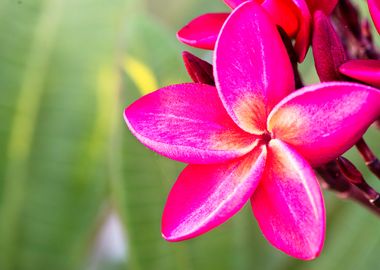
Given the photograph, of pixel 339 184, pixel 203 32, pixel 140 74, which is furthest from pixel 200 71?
pixel 140 74

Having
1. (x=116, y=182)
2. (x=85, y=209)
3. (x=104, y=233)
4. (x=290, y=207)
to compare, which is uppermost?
(x=290, y=207)

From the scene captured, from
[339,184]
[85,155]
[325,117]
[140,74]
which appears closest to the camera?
[325,117]

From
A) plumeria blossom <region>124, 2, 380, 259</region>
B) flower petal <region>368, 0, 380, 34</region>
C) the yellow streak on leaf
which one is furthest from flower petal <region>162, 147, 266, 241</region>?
the yellow streak on leaf

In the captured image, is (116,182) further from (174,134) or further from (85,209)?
(174,134)

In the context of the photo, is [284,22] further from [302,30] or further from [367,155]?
[367,155]

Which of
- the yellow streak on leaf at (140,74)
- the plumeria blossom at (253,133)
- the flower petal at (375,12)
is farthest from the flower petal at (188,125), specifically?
→ the yellow streak on leaf at (140,74)

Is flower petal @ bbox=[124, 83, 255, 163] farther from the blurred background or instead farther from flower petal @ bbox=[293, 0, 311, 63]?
the blurred background

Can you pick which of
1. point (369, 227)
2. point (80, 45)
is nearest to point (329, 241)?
point (369, 227)

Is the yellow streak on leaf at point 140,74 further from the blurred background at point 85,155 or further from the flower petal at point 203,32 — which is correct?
the flower petal at point 203,32
